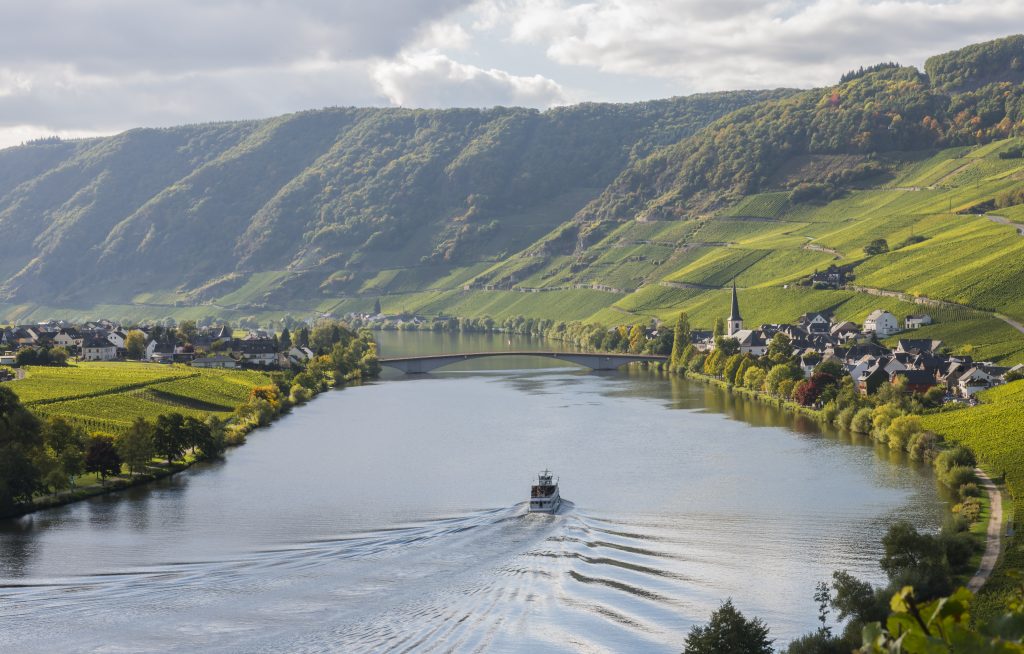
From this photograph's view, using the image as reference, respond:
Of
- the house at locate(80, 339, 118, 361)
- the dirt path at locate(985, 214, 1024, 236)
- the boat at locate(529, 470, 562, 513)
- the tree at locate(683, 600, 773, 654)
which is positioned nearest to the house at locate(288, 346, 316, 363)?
the house at locate(80, 339, 118, 361)

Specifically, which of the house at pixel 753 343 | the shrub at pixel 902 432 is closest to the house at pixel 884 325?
the house at pixel 753 343

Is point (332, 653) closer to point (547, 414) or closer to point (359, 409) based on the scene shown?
point (547, 414)

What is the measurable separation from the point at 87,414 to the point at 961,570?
5098 cm

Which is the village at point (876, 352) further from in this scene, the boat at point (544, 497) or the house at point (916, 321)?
the boat at point (544, 497)

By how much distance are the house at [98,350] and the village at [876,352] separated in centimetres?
6226

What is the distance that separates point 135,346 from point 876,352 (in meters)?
75.0

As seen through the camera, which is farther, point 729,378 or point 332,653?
point 729,378

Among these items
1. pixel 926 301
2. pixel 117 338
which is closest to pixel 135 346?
pixel 117 338

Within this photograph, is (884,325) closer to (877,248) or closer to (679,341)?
(679,341)

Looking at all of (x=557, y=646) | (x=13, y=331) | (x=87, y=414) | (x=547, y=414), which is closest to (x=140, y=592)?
(x=557, y=646)

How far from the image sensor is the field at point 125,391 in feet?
226

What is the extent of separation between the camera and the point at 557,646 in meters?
31.6

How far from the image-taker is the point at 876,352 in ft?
314

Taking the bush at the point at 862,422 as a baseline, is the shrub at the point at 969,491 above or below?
below
